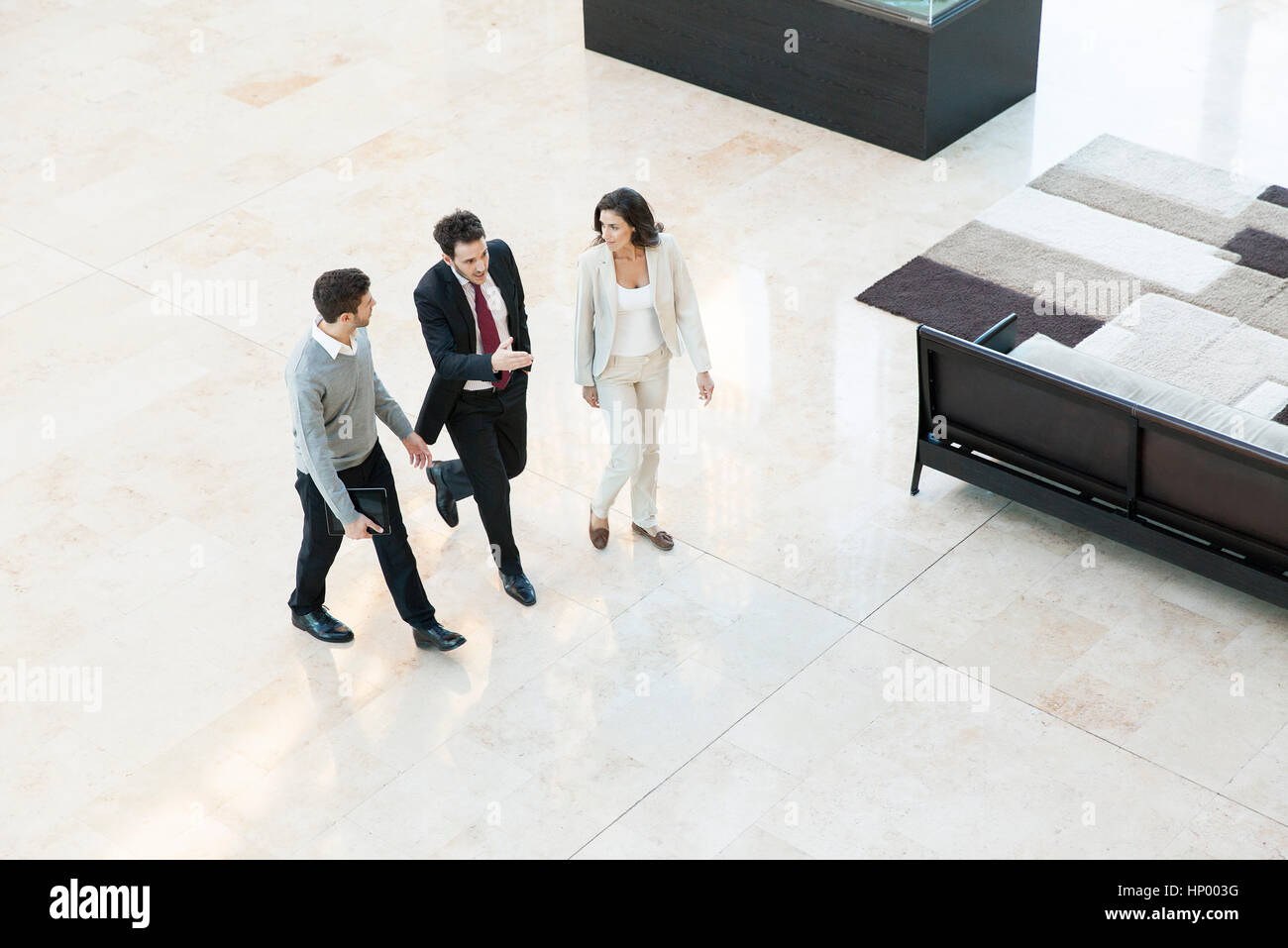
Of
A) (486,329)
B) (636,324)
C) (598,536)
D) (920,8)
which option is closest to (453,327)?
(486,329)

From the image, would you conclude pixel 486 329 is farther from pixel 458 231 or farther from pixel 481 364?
pixel 458 231

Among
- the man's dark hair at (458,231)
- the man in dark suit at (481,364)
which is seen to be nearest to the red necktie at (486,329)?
the man in dark suit at (481,364)

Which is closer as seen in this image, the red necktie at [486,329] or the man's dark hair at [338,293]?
the man's dark hair at [338,293]

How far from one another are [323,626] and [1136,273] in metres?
4.71

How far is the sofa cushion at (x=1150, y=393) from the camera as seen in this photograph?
622 cm

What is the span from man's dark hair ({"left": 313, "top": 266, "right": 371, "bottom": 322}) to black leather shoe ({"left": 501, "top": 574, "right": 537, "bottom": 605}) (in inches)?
59.5

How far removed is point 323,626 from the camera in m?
6.26

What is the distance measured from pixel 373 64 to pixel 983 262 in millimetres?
4711

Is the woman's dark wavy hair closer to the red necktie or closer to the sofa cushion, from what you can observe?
the red necktie

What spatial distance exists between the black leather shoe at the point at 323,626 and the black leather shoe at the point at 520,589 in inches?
26.1

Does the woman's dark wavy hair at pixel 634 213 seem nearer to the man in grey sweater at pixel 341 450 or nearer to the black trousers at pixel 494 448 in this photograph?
the black trousers at pixel 494 448

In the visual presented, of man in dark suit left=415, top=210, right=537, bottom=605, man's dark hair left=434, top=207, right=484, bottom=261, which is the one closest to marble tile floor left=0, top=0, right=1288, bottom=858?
man in dark suit left=415, top=210, right=537, bottom=605
